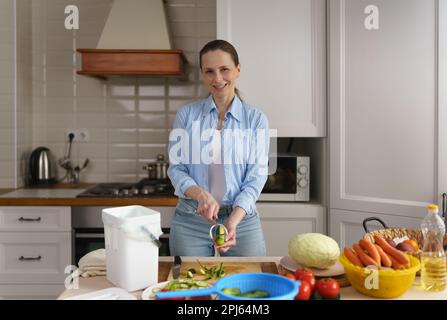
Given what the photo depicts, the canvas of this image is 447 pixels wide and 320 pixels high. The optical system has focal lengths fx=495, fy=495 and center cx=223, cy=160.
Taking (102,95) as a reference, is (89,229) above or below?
below

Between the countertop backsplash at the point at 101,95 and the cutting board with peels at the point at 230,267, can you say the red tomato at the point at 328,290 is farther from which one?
the countertop backsplash at the point at 101,95

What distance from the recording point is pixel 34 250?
2773mm

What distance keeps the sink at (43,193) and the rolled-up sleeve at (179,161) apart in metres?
1.07

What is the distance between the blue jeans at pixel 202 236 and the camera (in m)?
1.92

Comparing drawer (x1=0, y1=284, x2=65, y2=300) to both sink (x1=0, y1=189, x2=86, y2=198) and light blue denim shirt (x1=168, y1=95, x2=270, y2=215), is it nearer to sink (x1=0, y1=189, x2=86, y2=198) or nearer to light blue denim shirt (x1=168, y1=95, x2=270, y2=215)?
sink (x1=0, y1=189, x2=86, y2=198)

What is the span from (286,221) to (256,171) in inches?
35.6

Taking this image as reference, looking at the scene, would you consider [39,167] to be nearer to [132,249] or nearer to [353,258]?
[132,249]

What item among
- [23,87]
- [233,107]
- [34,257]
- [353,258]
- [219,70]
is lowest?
[34,257]

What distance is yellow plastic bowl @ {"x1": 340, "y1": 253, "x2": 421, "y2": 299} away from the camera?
1.27 meters

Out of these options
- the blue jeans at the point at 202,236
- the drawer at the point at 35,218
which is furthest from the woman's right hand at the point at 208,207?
the drawer at the point at 35,218

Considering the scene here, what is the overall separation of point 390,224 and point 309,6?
125 centimetres

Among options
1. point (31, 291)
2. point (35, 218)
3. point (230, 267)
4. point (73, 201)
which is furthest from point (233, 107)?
point (31, 291)
